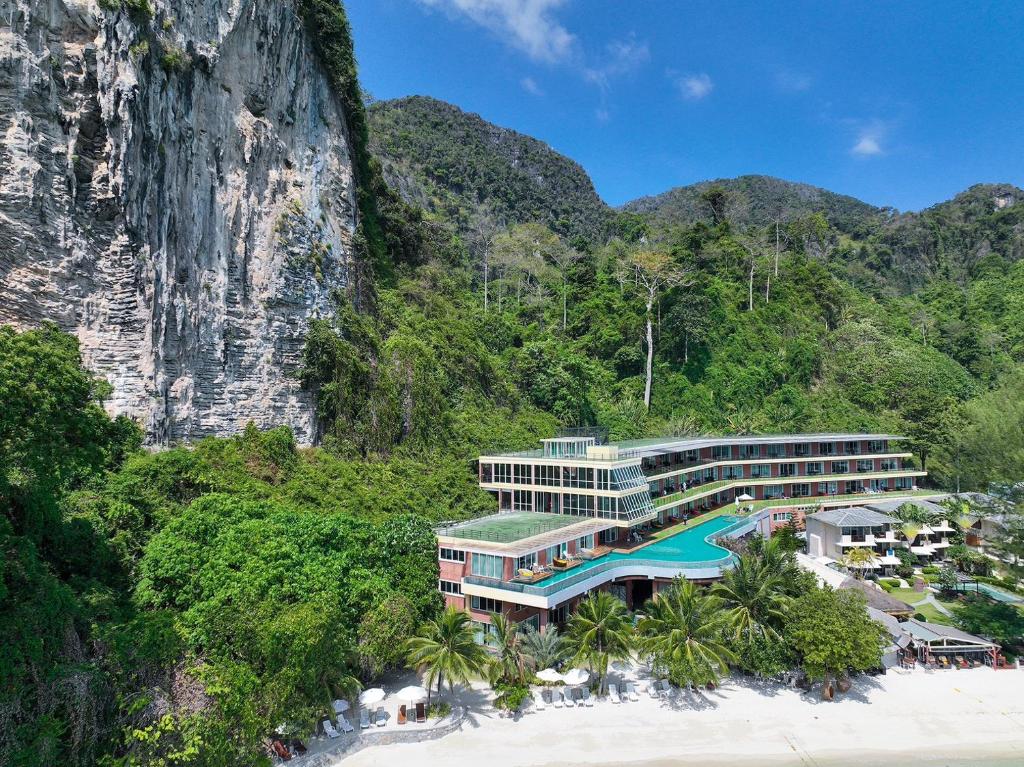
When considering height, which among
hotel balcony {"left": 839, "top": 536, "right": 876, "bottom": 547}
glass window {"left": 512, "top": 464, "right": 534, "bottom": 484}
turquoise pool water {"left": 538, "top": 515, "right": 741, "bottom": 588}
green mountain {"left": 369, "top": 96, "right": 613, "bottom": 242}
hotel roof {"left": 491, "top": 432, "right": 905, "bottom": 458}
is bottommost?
hotel balcony {"left": 839, "top": 536, "right": 876, "bottom": 547}

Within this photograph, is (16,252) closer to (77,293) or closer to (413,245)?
(77,293)

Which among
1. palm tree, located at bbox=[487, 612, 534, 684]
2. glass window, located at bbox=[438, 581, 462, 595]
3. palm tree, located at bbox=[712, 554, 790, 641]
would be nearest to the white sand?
palm tree, located at bbox=[487, 612, 534, 684]

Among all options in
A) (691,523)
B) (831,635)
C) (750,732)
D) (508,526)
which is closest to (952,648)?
(831,635)

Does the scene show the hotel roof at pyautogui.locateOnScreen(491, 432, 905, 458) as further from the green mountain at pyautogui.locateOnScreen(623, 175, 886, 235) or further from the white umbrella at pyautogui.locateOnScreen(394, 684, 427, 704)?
the green mountain at pyautogui.locateOnScreen(623, 175, 886, 235)

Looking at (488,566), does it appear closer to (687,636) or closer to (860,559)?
(687,636)

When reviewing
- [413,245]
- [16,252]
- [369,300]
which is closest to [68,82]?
[16,252]

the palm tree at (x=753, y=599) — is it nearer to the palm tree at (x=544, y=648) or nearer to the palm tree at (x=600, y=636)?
the palm tree at (x=600, y=636)
